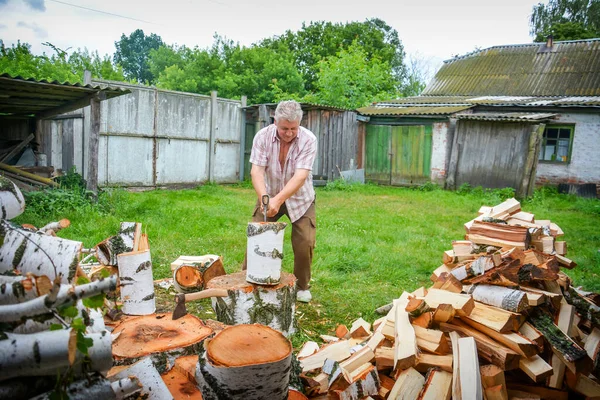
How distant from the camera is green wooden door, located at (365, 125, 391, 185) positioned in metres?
13.9

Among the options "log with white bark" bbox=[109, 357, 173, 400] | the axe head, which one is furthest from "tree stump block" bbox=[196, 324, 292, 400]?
the axe head

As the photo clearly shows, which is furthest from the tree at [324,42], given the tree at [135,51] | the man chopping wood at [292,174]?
the man chopping wood at [292,174]

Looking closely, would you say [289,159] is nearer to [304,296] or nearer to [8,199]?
[304,296]

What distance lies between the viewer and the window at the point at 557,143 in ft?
43.0

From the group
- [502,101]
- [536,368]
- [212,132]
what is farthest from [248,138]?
[536,368]

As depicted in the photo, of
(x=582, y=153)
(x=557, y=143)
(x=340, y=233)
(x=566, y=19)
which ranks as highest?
(x=566, y=19)

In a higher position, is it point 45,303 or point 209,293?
point 45,303

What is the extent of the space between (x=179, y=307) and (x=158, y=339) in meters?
0.20

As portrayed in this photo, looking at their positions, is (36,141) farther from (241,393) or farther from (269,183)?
(241,393)

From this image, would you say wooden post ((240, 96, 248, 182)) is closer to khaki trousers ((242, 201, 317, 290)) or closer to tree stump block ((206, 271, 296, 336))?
khaki trousers ((242, 201, 317, 290))

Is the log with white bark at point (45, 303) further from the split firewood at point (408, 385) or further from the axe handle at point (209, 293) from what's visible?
the split firewood at point (408, 385)

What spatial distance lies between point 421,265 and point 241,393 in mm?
3765

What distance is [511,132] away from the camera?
11.9 metres

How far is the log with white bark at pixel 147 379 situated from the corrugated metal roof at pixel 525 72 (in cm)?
1660
